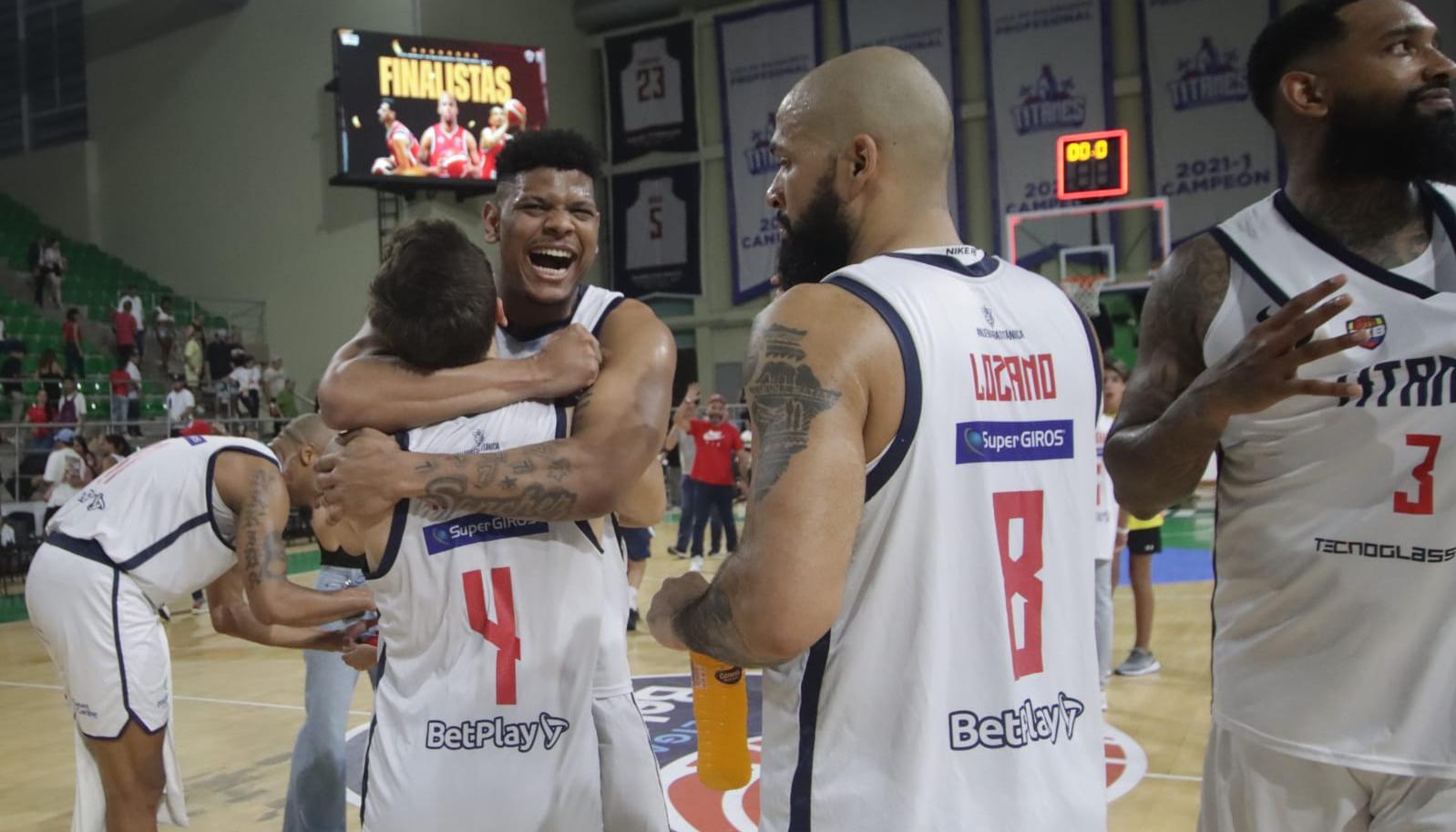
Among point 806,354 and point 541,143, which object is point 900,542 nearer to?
point 806,354

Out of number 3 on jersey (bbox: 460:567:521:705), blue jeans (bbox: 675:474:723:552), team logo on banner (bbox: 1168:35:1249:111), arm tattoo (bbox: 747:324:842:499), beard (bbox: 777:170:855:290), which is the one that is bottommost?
blue jeans (bbox: 675:474:723:552)

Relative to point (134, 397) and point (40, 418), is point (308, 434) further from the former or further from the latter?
point (134, 397)

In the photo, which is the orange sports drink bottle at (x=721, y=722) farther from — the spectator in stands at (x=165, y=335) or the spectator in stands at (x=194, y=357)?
the spectator in stands at (x=165, y=335)

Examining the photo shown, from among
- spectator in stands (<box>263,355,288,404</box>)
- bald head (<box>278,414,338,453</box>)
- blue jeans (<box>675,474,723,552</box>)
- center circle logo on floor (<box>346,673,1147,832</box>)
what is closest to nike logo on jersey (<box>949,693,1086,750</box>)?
center circle logo on floor (<box>346,673,1147,832</box>)

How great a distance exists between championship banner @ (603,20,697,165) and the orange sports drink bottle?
902 inches

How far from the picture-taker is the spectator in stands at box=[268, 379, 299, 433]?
17766 mm

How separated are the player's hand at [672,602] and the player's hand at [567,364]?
2.01ft

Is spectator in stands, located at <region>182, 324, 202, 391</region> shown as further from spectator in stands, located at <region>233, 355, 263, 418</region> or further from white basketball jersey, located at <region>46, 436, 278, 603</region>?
white basketball jersey, located at <region>46, 436, 278, 603</region>

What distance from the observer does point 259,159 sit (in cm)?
2142

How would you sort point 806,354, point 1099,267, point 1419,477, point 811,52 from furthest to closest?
point 811,52 → point 1099,267 → point 1419,477 → point 806,354

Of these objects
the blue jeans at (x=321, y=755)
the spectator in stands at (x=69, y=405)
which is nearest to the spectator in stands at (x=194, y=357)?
the spectator in stands at (x=69, y=405)

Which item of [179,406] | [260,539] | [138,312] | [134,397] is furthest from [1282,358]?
[138,312]

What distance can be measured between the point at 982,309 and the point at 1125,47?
20959mm

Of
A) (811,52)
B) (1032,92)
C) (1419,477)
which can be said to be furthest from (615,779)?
(811,52)
